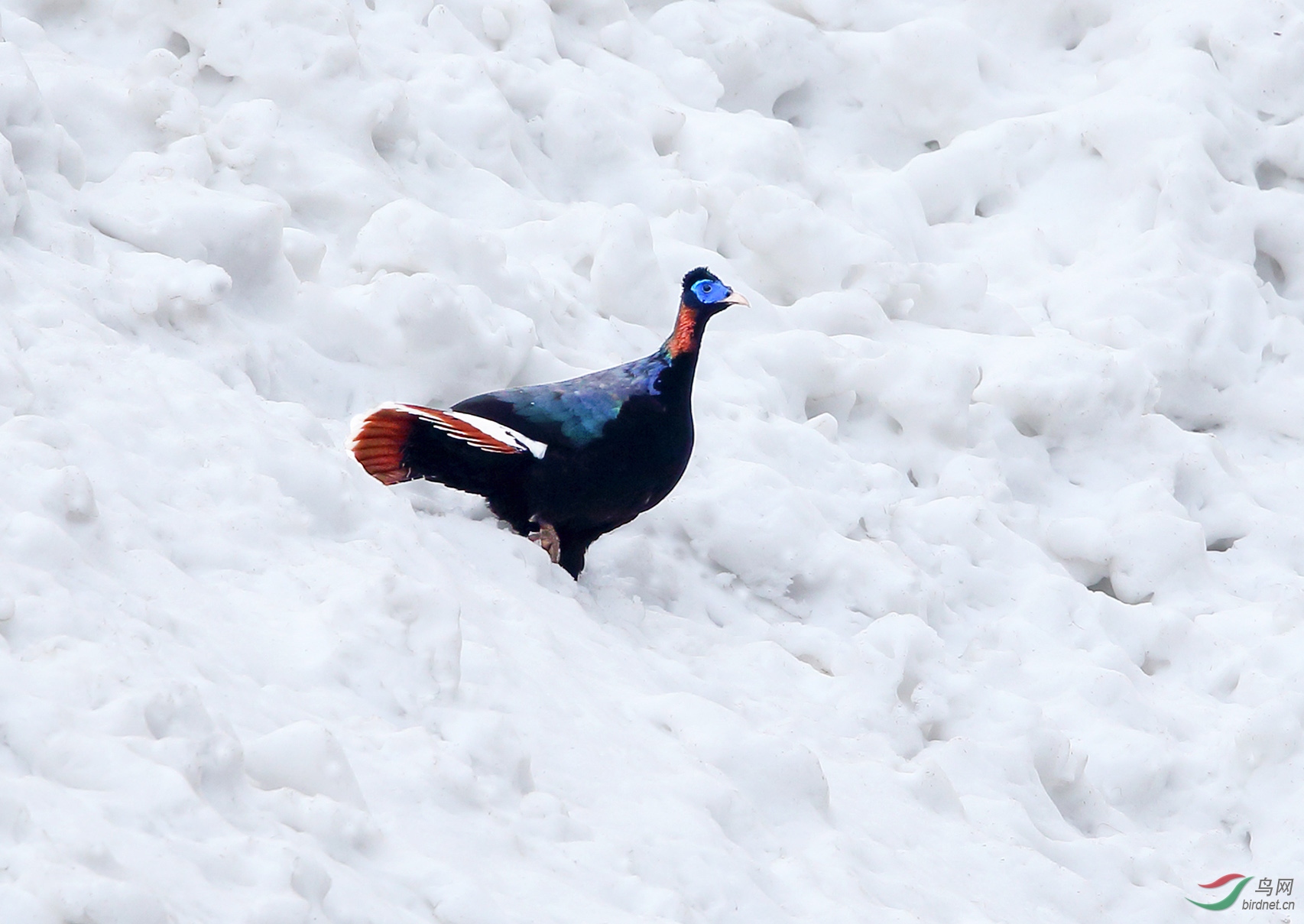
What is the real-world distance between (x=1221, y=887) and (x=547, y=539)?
2.13 metres

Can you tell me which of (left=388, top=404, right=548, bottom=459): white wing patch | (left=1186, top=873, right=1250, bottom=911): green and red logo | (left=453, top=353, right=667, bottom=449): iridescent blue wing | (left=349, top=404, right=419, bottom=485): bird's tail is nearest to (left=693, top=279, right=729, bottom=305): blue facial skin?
(left=453, top=353, right=667, bottom=449): iridescent blue wing

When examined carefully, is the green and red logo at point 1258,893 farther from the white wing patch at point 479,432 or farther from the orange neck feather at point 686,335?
the white wing patch at point 479,432

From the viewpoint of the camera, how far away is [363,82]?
18.2ft

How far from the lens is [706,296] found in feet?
14.8

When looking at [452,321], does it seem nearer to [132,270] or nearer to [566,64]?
[132,270]

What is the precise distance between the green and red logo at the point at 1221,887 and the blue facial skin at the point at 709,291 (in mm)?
2082

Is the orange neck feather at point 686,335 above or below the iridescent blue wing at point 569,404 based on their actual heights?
above

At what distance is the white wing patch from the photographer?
4.22 metres

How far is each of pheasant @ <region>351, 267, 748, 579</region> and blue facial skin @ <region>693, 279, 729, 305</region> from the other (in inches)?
3.7

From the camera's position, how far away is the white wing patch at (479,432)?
13.8ft

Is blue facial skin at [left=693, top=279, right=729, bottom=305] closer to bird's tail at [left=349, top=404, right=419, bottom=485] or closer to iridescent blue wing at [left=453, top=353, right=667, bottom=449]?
iridescent blue wing at [left=453, top=353, right=667, bottom=449]

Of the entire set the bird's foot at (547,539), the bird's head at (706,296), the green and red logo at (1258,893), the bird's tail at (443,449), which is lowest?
the green and red logo at (1258,893)

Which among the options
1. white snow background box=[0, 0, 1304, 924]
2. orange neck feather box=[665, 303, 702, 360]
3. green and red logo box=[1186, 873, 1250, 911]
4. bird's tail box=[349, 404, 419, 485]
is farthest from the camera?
orange neck feather box=[665, 303, 702, 360]

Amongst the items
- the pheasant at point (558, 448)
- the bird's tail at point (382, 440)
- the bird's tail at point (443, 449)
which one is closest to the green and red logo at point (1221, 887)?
the pheasant at point (558, 448)
